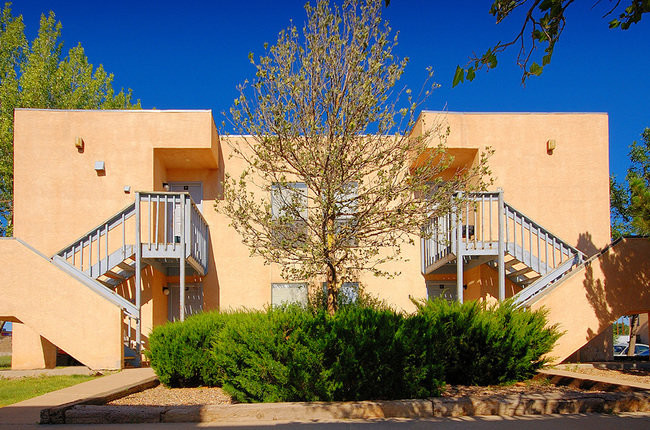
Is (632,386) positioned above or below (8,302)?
below

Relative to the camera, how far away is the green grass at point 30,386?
9081 millimetres

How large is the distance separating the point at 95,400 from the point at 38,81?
69.6 ft

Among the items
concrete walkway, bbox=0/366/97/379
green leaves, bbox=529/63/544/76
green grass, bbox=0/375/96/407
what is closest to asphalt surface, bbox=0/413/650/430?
green grass, bbox=0/375/96/407

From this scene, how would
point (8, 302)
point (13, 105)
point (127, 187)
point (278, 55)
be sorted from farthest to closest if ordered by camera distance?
point (13, 105) → point (127, 187) → point (8, 302) → point (278, 55)

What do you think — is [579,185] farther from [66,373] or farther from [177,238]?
[66,373]

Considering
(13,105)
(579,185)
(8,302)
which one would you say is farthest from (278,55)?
(13,105)

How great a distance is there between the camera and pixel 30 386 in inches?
408

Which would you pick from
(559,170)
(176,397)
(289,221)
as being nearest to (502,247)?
(559,170)

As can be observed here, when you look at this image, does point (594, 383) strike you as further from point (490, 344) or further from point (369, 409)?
point (369, 409)

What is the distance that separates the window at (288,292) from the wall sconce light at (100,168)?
17.0 feet

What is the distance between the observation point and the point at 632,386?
8.39m

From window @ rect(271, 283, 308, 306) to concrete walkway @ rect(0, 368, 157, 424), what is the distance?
557cm

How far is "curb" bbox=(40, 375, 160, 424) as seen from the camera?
6898 mm

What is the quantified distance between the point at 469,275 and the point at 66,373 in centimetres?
995
